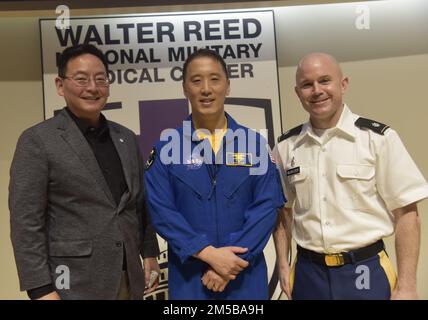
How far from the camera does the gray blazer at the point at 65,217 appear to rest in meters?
1.72

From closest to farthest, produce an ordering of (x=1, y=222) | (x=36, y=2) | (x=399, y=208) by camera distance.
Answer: (x=399, y=208) < (x=36, y=2) < (x=1, y=222)

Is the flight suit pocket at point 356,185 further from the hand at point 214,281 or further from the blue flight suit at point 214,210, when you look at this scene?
the hand at point 214,281

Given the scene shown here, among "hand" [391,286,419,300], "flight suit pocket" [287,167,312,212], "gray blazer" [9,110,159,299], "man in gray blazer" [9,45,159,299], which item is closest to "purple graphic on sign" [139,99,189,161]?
"man in gray blazer" [9,45,159,299]

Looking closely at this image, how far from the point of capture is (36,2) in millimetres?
3012

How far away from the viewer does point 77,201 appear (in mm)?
1790

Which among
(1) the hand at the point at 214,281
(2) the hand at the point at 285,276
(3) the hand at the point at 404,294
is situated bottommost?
(3) the hand at the point at 404,294

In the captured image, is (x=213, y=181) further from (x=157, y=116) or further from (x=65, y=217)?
(x=157, y=116)

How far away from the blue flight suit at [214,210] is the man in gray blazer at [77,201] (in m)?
0.18

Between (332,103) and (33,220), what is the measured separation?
127cm

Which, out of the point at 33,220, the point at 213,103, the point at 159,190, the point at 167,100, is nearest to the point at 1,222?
the point at 167,100

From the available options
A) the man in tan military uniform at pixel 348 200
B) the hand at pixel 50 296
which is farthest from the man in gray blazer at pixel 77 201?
the man in tan military uniform at pixel 348 200

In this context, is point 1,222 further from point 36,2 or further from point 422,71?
point 422,71

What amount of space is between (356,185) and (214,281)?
2.25 feet

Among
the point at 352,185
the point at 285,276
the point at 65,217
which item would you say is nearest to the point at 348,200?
the point at 352,185
